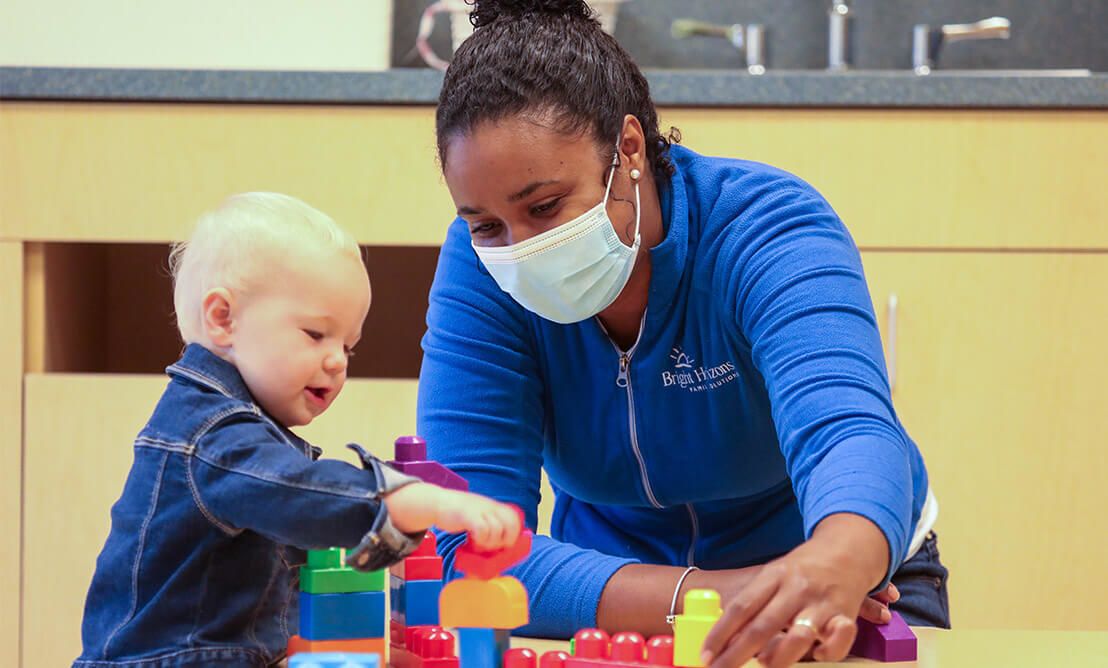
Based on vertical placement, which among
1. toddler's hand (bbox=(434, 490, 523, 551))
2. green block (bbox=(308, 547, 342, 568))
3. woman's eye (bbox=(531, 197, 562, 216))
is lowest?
green block (bbox=(308, 547, 342, 568))

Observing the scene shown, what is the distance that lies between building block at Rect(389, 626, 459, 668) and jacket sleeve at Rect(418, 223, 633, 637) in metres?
0.25

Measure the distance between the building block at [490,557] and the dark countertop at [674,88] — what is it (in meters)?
1.29

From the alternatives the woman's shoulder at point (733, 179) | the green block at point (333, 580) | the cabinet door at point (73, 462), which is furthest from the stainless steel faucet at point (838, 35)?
the green block at point (333, 580)

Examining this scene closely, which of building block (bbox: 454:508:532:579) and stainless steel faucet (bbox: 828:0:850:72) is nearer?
building block (bbox: 454:508:532:579)

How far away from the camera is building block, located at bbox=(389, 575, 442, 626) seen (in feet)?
3.04

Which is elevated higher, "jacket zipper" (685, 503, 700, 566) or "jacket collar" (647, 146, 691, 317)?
"jacket collar" (647, 146, 691, 317)

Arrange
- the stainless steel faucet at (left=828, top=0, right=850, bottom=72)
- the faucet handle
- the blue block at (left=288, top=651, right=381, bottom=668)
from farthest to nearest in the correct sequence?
the stainless steel faucet at (left=828, top=0, right=850, bottom=72) < the faucet handle < the blue block at (left=288, top=651, right=381, bottom=668)

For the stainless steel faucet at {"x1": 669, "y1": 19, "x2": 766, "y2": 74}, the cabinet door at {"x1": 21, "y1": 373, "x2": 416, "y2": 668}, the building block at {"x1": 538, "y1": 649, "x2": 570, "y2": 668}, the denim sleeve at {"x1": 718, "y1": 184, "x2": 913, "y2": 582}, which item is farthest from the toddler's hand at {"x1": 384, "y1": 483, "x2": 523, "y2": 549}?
the stainless steel faucet at {"x1": 669, "y1": 19, "x2": 766, "y2": 74}

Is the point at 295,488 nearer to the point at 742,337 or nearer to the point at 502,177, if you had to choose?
the point at 502,177

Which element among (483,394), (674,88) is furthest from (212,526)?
(674,88)

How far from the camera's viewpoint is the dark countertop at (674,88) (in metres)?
2.00

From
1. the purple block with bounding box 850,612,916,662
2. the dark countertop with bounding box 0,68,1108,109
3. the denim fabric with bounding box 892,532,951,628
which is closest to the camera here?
the purple block with bounding box 850,612,916,662

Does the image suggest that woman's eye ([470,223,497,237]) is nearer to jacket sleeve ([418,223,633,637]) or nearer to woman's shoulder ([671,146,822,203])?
jacket sleeve ([418,223,633,637])

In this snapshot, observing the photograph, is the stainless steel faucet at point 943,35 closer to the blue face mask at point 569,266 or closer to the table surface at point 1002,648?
the blue face mask at point 569,266
